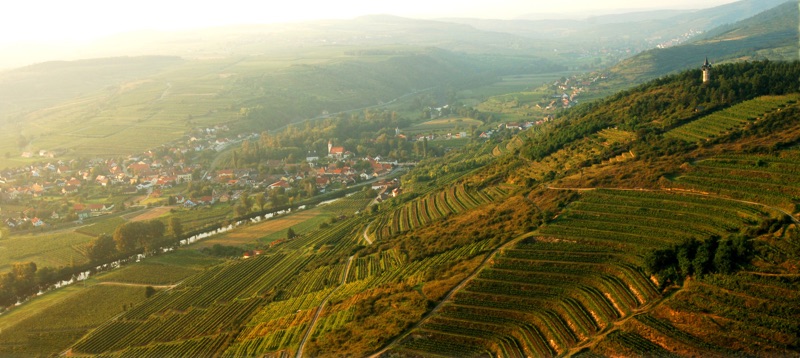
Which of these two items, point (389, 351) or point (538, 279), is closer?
point (389, 351)

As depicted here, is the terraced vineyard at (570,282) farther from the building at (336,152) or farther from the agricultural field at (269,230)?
the building at (336,152)

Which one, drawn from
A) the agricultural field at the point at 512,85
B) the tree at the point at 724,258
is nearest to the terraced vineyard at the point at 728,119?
the tree at the point at 724,258

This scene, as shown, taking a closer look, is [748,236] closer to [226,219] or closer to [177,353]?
[177,353]

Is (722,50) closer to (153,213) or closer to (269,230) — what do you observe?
(269,230)

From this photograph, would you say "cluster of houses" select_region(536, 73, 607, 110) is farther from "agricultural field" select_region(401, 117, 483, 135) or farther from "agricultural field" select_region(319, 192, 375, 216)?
"agricultural field" select_region(319, 192, 375, 216)

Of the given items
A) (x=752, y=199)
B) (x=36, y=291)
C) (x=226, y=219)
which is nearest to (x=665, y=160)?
(x=752, y=199)

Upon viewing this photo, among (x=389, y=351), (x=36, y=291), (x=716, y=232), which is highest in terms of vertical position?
(x=716, y=232)

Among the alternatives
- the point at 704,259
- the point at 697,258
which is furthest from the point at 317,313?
the point at 704,259

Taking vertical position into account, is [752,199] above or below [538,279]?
above
